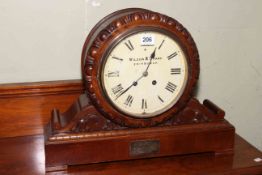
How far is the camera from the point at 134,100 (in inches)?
36.9

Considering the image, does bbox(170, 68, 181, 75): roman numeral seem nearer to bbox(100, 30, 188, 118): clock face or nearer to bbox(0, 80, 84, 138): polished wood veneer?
bbox(100, 30, 188, 118): clock face

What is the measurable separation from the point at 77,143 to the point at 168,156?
0.83ft

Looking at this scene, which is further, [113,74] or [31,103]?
[31,103]

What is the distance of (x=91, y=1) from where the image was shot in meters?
1.11

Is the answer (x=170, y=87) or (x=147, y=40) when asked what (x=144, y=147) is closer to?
(x=170, y=87)

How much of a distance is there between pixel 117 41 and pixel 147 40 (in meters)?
0.08

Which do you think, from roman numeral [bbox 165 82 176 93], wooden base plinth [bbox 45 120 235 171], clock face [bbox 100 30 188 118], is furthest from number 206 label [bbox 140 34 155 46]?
wooden base plinth [bbox 45 120 235 171]

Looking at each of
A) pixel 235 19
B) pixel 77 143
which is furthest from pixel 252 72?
pixel 77 143

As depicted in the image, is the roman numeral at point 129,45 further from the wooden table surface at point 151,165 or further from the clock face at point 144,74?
the wooden table surface at point 151,165

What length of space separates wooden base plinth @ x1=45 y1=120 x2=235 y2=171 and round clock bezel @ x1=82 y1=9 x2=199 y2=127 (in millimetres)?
36

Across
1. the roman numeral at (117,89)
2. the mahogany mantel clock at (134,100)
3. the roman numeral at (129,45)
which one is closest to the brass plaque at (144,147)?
the mahogany mantel clock at (134,100)

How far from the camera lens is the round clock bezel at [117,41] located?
877 millimetres

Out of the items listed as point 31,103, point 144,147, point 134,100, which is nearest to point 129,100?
point 134,100

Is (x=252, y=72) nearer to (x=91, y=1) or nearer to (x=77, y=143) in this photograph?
(x=91, y=1)
